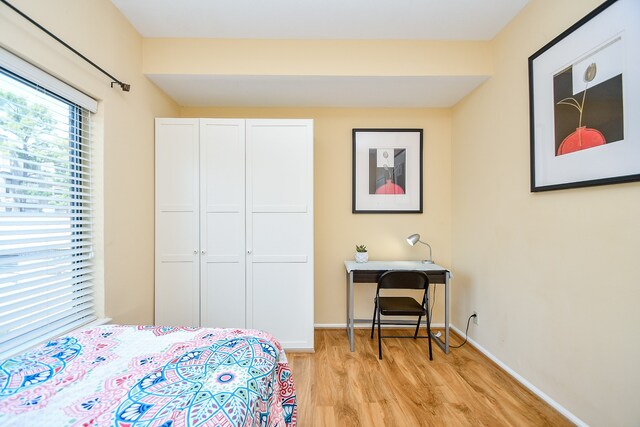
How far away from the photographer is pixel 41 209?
1500 millimetres

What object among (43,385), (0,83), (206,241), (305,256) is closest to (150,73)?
(0,83)

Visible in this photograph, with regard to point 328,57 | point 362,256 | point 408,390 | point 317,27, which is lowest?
point 408,390

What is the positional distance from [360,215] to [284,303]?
4.26 ft

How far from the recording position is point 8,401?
889 mm

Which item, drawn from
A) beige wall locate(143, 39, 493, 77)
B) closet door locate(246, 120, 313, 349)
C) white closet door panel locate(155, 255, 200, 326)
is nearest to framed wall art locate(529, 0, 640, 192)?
beige wall locate(143, 39, 493, 77)

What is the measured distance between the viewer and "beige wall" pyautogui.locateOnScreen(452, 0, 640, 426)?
138 cm

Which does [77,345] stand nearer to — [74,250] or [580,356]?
[74,250]

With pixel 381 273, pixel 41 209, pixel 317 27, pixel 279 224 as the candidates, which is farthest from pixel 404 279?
pixel 41 209

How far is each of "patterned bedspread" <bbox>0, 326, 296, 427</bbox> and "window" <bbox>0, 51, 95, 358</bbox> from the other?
35cm

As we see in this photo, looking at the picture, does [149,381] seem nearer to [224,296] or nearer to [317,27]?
[224,296]

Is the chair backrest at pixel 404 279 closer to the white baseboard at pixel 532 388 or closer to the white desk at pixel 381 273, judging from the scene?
the white desk at pixel 381 273

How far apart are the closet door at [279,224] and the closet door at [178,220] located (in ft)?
1.66

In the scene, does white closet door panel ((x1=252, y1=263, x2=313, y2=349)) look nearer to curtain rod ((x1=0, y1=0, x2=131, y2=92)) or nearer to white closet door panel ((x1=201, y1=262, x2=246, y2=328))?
white closet door panel ((x1=201, y1=262, x2=246, y2=328))

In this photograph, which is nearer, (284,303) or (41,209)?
(41,209)
